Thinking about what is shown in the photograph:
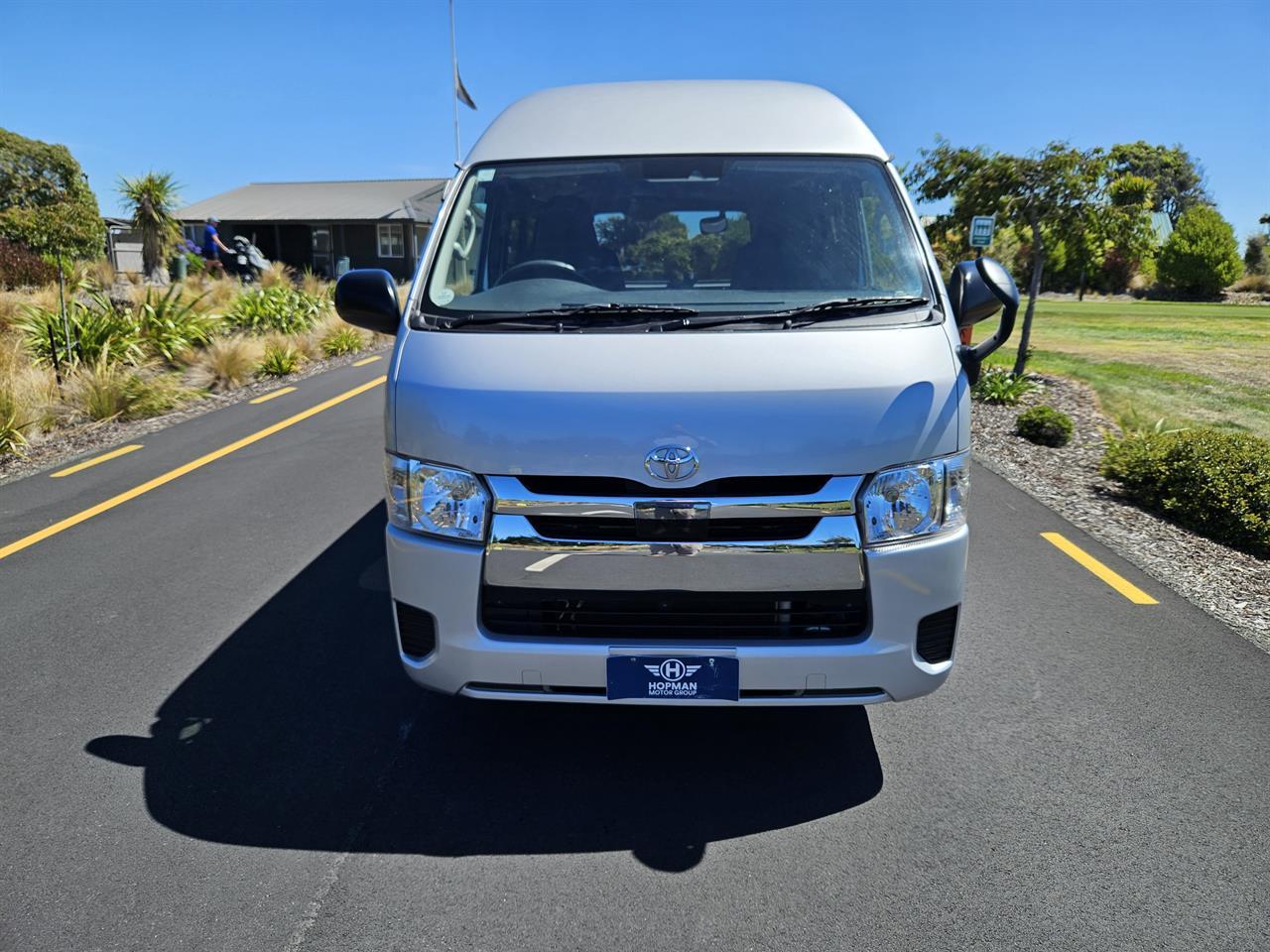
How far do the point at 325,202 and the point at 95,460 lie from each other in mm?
39523

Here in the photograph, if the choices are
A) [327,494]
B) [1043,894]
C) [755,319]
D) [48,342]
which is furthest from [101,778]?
[48,342]

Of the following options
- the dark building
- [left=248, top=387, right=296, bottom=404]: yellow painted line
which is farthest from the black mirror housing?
the dark building

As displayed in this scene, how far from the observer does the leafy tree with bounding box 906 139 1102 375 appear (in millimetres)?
12352

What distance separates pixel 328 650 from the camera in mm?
4570

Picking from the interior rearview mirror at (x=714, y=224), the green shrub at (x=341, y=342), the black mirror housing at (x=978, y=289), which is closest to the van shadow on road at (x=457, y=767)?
the black mirror housing at (x=978, y=289)

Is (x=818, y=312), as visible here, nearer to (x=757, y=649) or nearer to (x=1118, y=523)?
(x=757, y=649)

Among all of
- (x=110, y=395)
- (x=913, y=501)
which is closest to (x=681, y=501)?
(x=913, y=501)

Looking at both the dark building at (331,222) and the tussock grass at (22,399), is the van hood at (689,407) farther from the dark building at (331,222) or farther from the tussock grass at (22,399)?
the dark building at (331,222)

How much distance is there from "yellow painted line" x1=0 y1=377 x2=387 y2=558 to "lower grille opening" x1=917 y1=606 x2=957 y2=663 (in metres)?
5.51

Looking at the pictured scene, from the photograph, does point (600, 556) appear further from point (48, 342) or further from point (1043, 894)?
point (48, 342)

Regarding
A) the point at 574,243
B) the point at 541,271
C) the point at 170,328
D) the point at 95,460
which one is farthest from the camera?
the point at 170,328

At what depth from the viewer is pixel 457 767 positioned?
356 cm

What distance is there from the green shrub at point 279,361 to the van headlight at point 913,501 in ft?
39.8

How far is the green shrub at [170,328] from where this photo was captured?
1288cm
